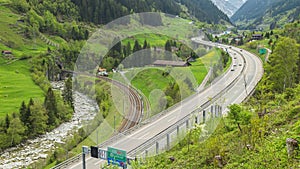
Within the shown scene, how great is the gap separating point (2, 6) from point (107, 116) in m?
101

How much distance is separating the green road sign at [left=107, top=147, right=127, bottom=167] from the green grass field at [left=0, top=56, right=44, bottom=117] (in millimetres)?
39085

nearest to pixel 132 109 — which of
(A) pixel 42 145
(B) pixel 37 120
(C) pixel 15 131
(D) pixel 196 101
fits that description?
(D) pixel 196 101

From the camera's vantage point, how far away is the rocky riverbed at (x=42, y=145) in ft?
127

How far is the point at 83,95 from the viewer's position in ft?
233

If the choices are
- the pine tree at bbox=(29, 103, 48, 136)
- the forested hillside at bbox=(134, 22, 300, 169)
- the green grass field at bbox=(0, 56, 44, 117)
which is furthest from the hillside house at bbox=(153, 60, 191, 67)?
the forested hillside at bbox=(134, 22, 300, 169)

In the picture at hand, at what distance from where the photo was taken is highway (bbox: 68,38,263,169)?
28516mm

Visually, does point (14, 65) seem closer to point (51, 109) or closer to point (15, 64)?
point (15, 64)

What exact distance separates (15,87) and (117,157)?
55.7 m

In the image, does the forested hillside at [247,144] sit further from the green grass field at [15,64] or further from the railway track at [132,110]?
the green grass field at [15,64]

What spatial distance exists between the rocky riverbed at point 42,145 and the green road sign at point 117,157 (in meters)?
23.4

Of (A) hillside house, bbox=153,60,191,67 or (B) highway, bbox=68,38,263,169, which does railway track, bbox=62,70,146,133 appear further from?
(A) hillside house, bbox=153,60,191,67

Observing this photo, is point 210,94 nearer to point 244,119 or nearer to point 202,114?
point 202,114

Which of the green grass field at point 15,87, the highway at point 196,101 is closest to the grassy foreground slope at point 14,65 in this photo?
the green grass field at point 15,87

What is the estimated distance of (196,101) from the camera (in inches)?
1633
